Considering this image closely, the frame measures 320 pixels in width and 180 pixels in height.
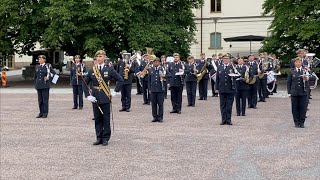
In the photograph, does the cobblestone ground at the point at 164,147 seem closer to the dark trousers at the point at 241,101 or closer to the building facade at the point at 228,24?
the dark trousers at the point at 241,101

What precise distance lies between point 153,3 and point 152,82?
16.4 m

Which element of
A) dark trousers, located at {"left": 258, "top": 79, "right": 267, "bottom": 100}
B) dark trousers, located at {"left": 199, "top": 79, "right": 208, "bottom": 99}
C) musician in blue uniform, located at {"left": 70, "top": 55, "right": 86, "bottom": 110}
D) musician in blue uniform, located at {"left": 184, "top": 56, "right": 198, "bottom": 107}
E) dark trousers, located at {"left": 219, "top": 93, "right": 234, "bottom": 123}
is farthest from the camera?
dark trousers, located at {"left": 199, "top": 79, "right": 208, "bottom": 99}

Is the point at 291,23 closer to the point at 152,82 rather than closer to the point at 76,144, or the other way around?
the point at 152,82

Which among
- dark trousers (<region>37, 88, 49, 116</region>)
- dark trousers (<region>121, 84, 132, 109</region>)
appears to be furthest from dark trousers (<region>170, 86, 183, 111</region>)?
dark trousers (<region>37, 88, 49, 116</region>)

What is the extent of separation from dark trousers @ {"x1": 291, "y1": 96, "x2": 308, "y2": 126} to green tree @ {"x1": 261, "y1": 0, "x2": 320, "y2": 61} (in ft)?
42.9

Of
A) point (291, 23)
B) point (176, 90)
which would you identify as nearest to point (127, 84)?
point (176, 90)

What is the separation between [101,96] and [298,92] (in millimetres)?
5198

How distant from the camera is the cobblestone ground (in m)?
8.04

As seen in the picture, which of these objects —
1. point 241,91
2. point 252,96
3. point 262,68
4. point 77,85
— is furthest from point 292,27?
point 77,85

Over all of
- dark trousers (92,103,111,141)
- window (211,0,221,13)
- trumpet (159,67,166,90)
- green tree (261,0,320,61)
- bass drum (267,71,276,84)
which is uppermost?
window (211,0,221,13)

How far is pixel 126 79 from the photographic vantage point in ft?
57.0

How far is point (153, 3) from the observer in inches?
1178

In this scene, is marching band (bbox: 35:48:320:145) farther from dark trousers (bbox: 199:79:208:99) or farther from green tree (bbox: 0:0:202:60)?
green tree (bbox: 0:0:202:60)

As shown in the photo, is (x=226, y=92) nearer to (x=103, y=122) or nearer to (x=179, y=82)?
(x=179, y=82)
